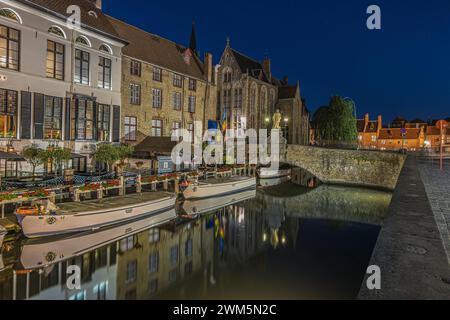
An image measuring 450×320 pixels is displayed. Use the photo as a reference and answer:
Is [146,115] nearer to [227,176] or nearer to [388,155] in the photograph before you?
[227,176]

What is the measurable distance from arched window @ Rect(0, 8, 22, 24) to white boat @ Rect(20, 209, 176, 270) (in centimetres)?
1307

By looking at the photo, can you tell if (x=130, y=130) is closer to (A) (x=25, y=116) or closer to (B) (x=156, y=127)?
(B) (x=156, y=127)

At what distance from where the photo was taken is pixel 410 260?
395 cm

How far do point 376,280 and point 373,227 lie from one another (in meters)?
16.9

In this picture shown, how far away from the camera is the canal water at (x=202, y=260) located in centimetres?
962

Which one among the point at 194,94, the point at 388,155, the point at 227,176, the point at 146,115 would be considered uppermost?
the point at 194,94

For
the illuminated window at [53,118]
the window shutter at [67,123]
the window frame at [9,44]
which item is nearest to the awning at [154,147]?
the window shutter at [67,123]

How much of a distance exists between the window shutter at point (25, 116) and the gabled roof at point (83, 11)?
5203 millimetres

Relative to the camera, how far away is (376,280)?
3.51m

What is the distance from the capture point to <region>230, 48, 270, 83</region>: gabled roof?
150 ft

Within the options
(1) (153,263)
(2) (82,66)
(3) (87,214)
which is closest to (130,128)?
(2) (82,66)

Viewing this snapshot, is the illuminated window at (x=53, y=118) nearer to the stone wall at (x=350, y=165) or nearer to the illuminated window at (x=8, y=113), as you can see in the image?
the illuminated window at (x=8, y=113)

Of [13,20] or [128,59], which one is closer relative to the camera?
[13,20]
